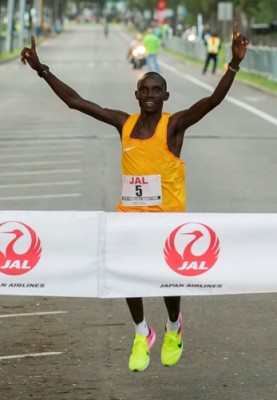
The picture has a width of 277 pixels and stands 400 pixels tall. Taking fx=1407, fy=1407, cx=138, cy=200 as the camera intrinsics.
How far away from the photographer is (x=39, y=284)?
7.64m

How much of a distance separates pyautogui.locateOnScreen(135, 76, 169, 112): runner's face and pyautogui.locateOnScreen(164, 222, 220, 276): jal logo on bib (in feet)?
2.71

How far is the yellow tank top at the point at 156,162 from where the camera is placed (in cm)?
801

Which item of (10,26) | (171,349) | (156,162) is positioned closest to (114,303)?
(171,349)

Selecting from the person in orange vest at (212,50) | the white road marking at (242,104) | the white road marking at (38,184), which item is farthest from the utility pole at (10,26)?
the white road marking at (38,184)

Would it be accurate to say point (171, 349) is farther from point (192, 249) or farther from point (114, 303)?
point (114, 303)

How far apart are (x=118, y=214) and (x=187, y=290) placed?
21.9 inches

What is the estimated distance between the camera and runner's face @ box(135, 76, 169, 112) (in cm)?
802

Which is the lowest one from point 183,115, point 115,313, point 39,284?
point 115,313

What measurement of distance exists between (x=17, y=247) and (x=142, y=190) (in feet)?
2.86

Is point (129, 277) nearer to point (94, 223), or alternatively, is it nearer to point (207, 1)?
point (94, 223)

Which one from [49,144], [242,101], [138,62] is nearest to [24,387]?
[49,144]

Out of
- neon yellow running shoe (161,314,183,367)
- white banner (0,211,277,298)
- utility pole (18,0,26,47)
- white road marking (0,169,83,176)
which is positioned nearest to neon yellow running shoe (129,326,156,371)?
neon yellow running shoe (161,314,183,367)

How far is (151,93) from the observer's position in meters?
8.04

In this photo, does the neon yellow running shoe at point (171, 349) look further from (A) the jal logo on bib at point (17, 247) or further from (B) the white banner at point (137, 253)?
(A) the jal logo on bib at point (17, 247)
